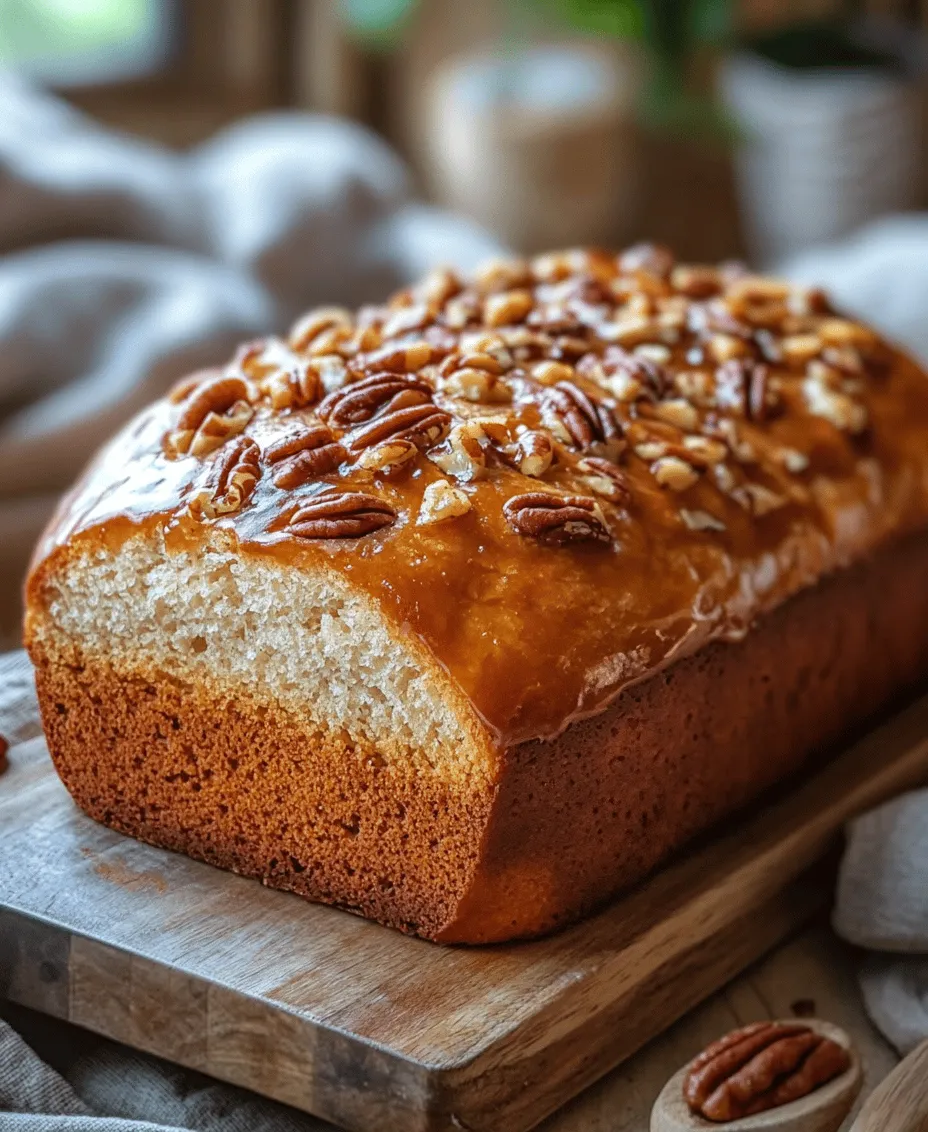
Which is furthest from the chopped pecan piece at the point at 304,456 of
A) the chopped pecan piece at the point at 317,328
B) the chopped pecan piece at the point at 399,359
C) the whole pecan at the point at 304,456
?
the chopped pecan piece at the point at 317,328

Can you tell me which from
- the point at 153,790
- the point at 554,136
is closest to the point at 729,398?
the point at 153,790

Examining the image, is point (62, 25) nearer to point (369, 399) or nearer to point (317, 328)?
point (317, 328)

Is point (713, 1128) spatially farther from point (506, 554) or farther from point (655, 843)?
point (506, 554)

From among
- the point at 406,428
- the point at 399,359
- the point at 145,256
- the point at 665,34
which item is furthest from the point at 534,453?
the point at 665,34

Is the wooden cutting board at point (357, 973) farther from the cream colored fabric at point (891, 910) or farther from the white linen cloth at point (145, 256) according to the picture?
the white linen cloth at point (145, 256)

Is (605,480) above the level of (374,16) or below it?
above

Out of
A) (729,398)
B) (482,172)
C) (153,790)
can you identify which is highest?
(729,398)

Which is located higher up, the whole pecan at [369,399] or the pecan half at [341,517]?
the whole pecan at [369,399]
